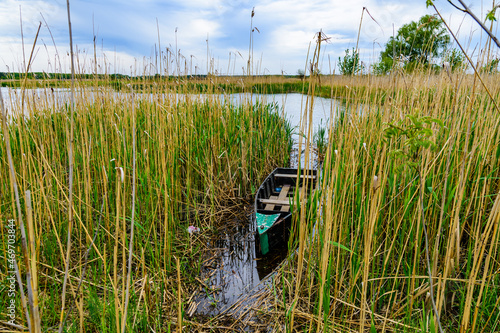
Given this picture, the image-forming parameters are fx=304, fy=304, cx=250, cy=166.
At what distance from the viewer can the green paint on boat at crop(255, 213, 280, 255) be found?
7.66 ft

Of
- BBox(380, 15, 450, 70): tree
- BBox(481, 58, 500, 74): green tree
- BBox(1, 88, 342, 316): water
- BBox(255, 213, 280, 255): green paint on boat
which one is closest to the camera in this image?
BBox(380, 15, 450, 70): tree

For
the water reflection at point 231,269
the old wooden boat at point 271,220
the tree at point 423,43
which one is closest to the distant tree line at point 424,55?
the tree at point 423,43

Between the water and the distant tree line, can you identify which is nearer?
Result: the distant tree line

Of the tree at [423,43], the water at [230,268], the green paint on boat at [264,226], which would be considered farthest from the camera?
the green paint on boat at [264,226]

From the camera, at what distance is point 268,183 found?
3467mm

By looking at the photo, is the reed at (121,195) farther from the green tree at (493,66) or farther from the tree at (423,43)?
the green tree at (493,66)

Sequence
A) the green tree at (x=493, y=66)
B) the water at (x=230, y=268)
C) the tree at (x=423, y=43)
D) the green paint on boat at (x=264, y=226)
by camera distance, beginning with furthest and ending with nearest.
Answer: the green paint on boat at (x=264, y=226), the water at (x=230, y=268), the green tree at (x=493, y=66), the tree at (x=423, y=43)

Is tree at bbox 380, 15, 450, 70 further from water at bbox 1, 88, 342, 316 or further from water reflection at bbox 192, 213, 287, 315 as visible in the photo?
water reflection at bbox 192, 213, 287, 315

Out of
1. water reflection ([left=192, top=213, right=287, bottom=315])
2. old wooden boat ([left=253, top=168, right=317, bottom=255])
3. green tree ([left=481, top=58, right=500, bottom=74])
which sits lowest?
water reflection ([left=192, top=213, right=287, bottom=315])

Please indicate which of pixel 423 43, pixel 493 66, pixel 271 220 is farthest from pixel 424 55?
pixel 271 220

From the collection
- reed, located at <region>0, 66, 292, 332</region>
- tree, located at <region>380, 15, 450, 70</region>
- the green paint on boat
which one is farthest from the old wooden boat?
tree, located at <region>380, 15, 450, 70</region>

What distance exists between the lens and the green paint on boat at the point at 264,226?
2336 mm

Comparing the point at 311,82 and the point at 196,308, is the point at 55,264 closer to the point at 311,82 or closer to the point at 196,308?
the point at 196,308

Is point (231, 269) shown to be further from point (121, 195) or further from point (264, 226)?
point (121, 195)
